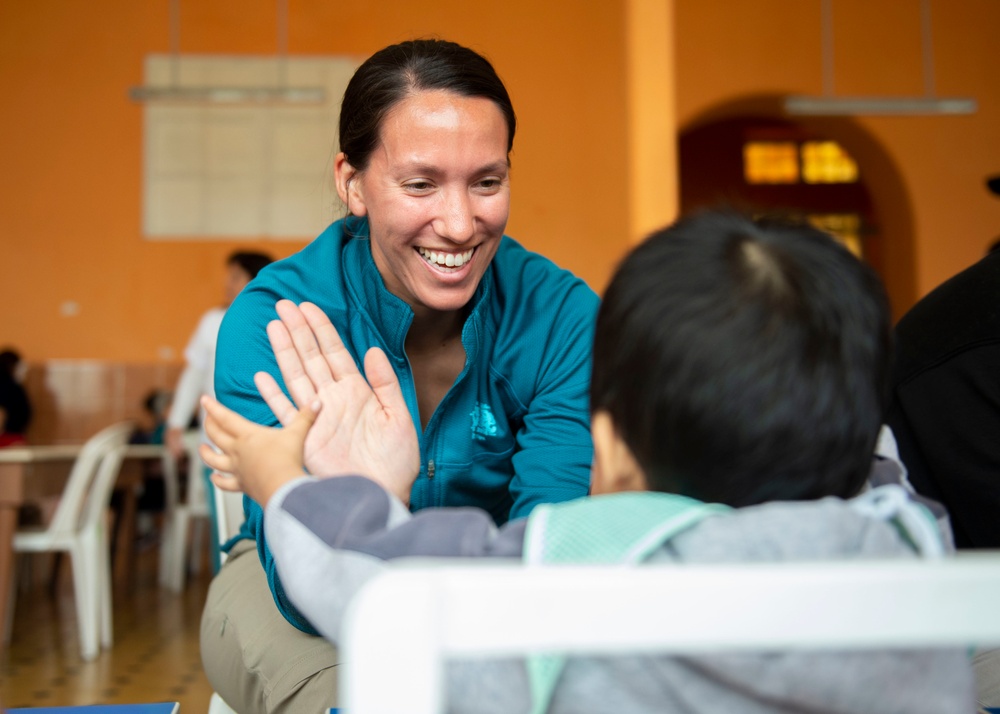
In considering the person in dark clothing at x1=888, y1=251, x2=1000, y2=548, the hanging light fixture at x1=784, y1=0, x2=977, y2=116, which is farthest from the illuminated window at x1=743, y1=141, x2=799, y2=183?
the person in dark clothing at x1=888, y1=251, x2=1000, y2=548

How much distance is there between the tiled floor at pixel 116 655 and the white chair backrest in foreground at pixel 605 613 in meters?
2.14

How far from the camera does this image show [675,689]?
583mm

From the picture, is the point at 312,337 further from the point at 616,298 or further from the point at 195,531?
the point at 195,531

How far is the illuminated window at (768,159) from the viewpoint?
34.2 feet

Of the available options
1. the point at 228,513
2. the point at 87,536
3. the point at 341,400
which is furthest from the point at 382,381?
the point at 87,536

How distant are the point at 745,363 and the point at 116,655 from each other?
3535 millimetres

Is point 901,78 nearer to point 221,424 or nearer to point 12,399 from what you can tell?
point 12,399

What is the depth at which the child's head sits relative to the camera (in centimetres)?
66

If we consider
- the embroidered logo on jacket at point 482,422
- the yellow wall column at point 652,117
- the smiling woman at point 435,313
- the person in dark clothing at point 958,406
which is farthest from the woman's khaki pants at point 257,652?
the yellow wall column at point 652,117

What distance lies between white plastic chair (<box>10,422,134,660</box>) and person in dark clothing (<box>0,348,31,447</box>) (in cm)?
211

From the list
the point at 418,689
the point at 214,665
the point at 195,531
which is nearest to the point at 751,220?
the point at 418,689

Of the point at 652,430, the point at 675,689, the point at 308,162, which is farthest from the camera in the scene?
the point at 308,162

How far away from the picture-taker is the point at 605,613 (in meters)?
0.46

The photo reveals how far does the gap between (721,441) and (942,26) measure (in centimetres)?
717
